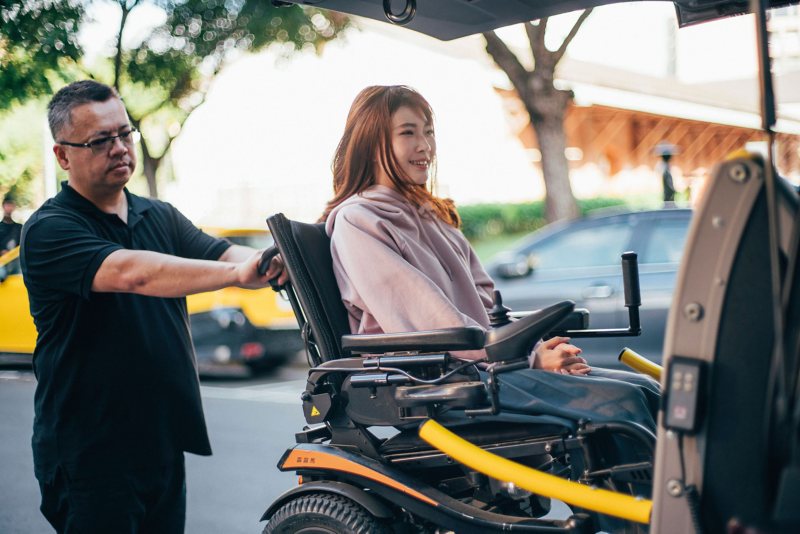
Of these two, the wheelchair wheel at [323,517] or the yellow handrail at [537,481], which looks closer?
the yellow handrail at [537,481]

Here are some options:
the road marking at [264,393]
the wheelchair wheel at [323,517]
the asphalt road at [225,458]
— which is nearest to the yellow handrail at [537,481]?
the wheelchair wheel at [323,517]

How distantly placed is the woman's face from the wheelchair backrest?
17.8 inches

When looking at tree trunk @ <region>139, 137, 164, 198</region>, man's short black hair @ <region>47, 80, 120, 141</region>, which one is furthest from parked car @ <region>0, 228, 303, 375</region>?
tree trunk @ <region>139, 137, 164, 198</region>

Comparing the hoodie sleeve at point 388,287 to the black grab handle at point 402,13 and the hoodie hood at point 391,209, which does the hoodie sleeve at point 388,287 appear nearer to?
the hoodie hood at point 391,209

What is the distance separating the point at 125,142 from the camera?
102 inches

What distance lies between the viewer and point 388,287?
2.39 meters

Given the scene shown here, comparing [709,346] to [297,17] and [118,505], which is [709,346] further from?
[297,17]

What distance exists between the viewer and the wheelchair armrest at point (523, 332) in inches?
77.1

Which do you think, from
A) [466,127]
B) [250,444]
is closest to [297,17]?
[466,127]

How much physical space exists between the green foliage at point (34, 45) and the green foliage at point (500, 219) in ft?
32.6

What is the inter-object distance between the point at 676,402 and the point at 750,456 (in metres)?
0.17

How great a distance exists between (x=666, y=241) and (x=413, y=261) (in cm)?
417

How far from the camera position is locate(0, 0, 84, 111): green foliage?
7.95m

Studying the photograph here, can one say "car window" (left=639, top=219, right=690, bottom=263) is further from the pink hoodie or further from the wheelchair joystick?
the wheelchair joystick
